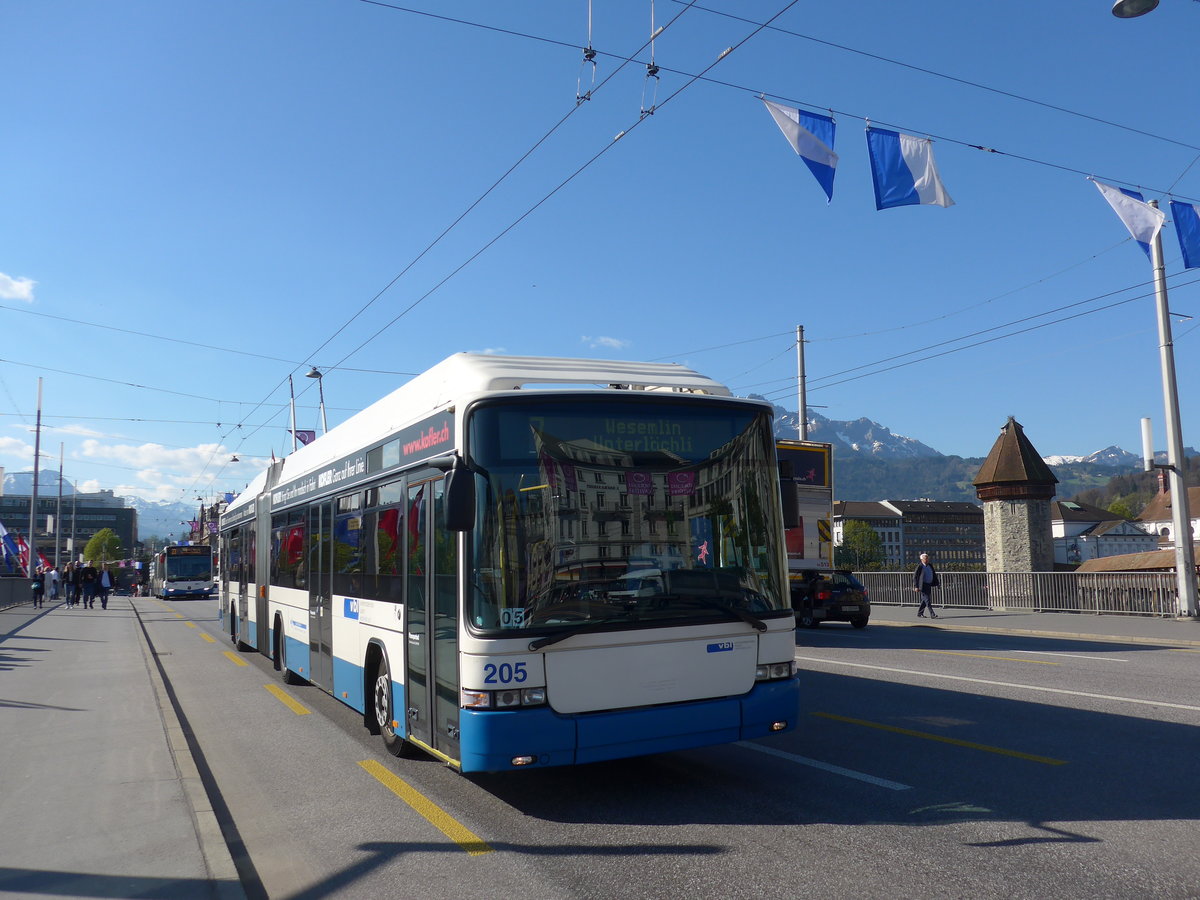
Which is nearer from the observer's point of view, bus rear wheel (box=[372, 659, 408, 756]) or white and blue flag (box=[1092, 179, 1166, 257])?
bus rear wheel (box=[372, 659, 408, 756])

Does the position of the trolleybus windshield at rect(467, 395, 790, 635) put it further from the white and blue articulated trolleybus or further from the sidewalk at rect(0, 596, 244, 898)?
the sidewalk at rect(0, 596, 244, 898)

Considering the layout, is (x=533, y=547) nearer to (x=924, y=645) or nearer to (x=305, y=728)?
(x=305, y=728)

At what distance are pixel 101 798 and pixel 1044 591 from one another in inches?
1040

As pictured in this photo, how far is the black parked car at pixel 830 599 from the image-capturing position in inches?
939

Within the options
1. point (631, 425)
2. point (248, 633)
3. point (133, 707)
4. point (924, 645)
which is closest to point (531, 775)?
point (631, 425)

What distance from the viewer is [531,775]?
745cm

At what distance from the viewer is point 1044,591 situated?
2780 cm

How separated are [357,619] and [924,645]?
1271cm

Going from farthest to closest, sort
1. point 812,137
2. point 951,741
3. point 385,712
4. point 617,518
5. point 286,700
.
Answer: point 812,137, point 286,700, point 385,712, point 951,741, point 617,518

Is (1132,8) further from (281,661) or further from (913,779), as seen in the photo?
(281,661)

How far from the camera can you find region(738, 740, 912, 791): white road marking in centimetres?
679

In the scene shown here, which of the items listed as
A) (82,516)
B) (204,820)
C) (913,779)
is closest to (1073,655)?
(913,779)

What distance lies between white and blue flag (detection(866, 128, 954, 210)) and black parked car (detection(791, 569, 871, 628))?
11.8 metres

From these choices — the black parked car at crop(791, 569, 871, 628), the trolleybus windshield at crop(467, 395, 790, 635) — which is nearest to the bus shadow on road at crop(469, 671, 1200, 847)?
the trolleybus windshield at crop(467, 395, 790, 635)
